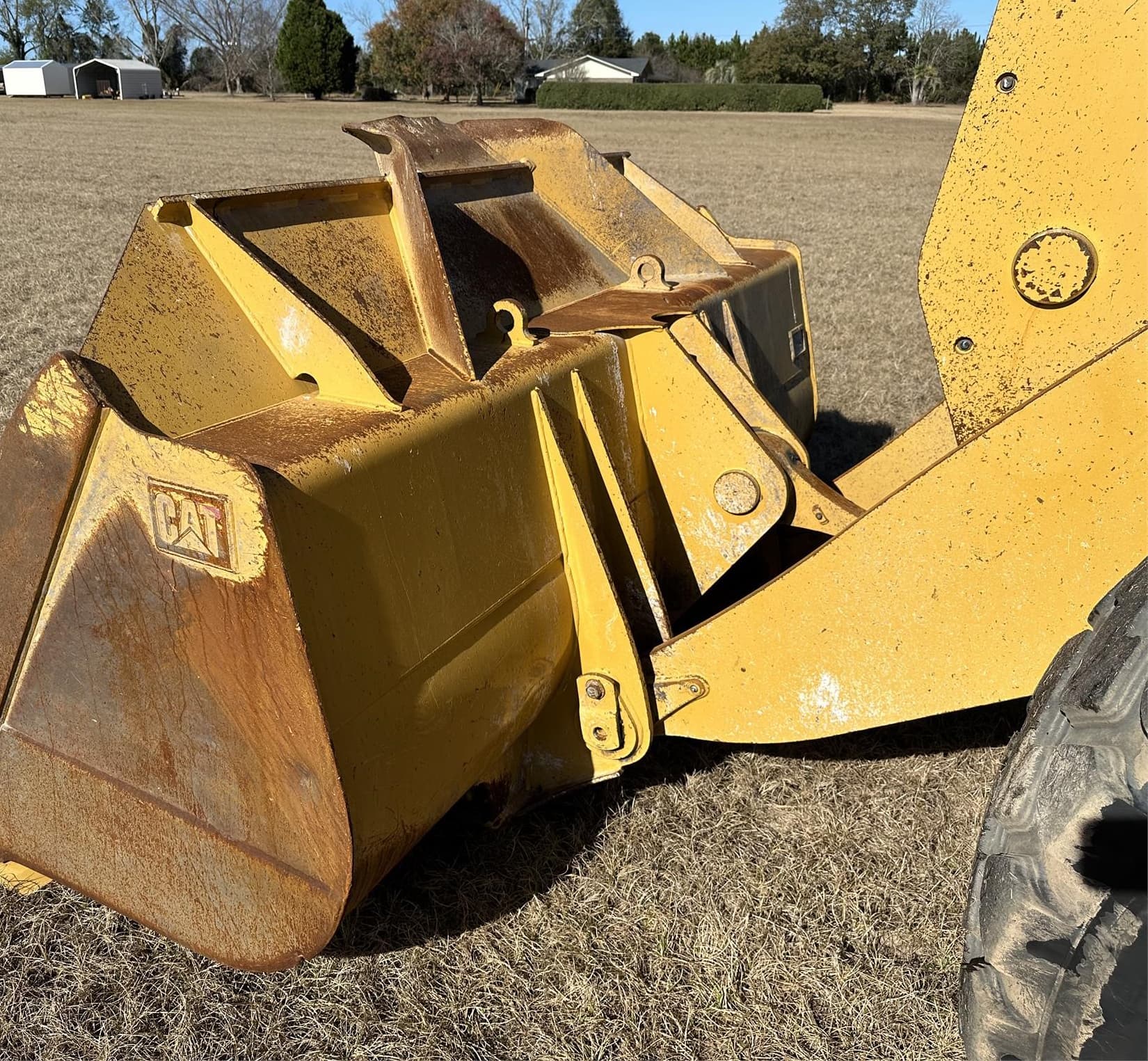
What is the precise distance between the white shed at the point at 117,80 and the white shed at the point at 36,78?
0.67 metres

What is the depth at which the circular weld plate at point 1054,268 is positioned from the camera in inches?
64.5

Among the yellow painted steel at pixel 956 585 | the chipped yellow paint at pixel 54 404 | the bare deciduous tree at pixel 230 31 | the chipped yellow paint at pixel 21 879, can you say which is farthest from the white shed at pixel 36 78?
the yellow painted steel at pixel 956 585

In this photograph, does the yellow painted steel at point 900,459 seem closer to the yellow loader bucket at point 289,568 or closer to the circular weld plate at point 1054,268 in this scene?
the yellow loader bucket at point 289,568

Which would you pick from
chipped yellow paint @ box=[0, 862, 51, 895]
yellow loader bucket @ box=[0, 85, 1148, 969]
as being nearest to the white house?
yellow loader bucket @ box=[0, 85, 1148, 969]

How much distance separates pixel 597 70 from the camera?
66188mm

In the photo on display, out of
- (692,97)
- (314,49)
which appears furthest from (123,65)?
(692,97)

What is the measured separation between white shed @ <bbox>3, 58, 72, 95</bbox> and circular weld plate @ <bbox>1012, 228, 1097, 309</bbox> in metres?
66.3

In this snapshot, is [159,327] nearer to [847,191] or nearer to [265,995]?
[265,995]

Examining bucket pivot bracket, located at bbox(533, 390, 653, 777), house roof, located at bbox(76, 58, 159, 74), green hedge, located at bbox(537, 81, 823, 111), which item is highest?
house roof, located at bbox(76, 58, 159, 74)

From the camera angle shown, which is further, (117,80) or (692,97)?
(117,80)

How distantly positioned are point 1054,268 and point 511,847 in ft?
5.53

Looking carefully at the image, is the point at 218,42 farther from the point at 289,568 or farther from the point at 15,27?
the point at 289,568

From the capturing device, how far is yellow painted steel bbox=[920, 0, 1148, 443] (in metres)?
1.58

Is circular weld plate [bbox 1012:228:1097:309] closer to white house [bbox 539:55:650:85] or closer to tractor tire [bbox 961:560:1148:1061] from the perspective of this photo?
tractor tire [bbox 961:560:1148:1061]
